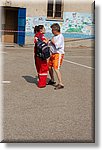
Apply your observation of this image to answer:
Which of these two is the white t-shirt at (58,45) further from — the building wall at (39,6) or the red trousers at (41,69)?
the building wall at (39,6)

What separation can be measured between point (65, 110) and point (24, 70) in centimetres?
445

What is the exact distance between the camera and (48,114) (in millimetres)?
4992

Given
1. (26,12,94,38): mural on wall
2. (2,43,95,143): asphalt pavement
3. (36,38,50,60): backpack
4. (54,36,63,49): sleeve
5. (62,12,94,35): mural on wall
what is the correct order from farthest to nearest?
(62,12,94,35): mural on wall, (26,12,94,38): mural on wall, (54,36,63,49): sleeve, (36,38,50,60): backpack, (2,43,95,143): asphalt pavement

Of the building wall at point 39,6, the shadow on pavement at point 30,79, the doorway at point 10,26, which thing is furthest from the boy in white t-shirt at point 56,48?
the doorway at point 10,26

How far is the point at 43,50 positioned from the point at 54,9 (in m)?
14.7

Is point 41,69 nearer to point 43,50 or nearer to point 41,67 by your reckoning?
point 41,67

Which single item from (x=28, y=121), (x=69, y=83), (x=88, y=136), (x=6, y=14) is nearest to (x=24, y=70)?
(x=69, y=83)

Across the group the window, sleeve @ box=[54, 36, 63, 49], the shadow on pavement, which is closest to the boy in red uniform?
sleeve @ box=[54, 36, 63, 49]

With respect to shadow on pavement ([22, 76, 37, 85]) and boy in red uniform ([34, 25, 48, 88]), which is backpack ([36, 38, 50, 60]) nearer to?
boy in red uniform ([34, 25, 48, 88])

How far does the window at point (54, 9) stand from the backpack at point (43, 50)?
46.7 ft

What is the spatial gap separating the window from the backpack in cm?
1422

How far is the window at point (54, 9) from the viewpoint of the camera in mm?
20594

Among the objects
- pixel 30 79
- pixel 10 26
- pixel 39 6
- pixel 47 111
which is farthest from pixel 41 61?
pixel 10 26

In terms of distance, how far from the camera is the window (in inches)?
811
